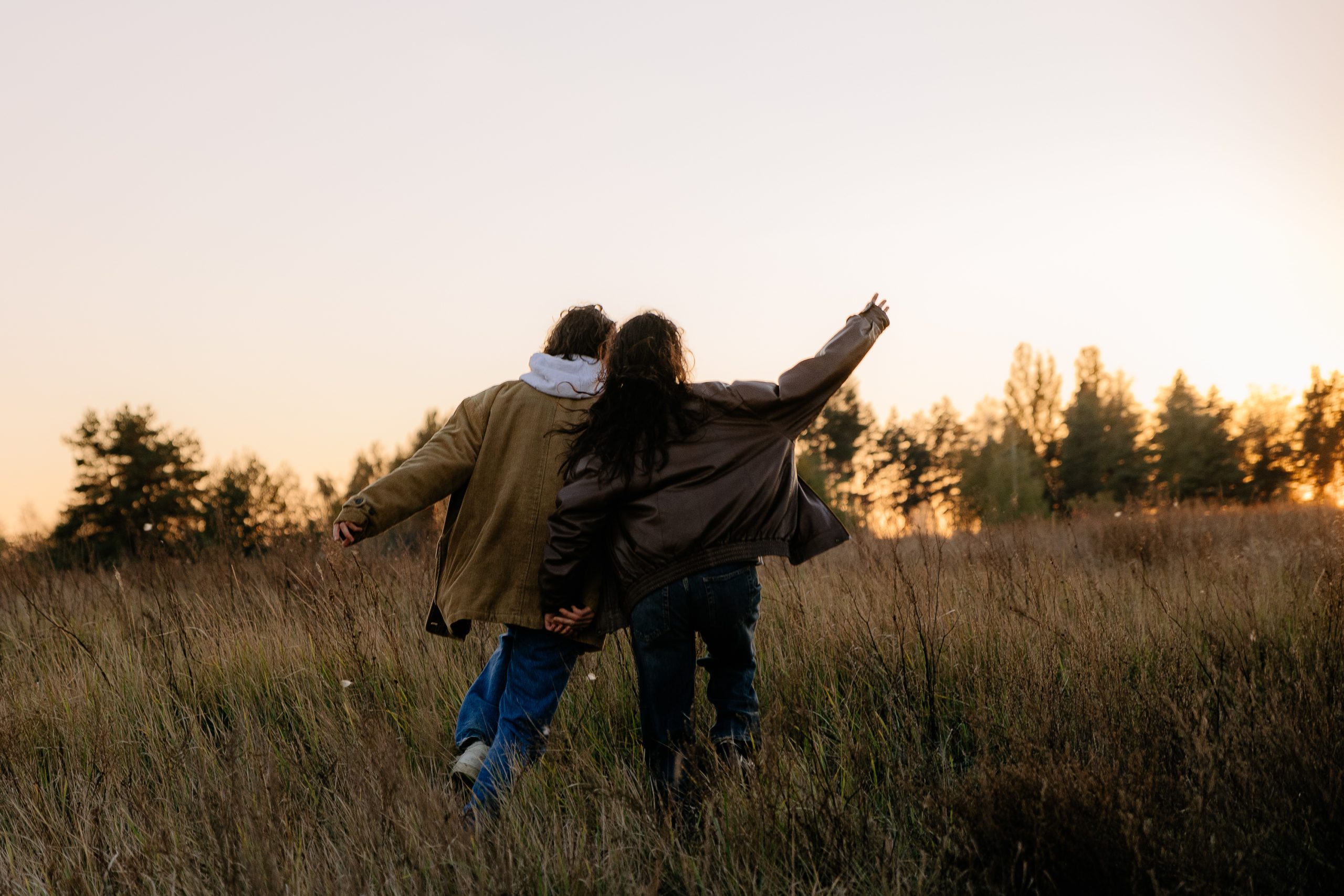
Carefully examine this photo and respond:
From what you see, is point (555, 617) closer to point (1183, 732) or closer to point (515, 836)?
point (515, 836)

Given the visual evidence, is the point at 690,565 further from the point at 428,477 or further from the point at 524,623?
the point at 428,477

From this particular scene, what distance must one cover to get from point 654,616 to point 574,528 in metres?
0.39

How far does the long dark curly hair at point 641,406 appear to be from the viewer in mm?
2693

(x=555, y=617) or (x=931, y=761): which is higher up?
(x=555, y=617)

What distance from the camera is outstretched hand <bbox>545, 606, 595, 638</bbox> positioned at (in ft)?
9.28

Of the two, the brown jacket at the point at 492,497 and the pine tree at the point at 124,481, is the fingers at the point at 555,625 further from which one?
the pine tree at the point at 124,481

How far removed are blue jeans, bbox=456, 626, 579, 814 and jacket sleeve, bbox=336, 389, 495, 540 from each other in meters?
0.60

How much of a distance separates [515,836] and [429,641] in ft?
7.51

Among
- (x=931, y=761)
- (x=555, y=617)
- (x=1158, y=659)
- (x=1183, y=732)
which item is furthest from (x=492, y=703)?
(x=1158, y=659)

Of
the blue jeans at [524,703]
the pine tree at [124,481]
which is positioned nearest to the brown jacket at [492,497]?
the blue jeans at [524,703]

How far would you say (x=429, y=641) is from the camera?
446 centimetres

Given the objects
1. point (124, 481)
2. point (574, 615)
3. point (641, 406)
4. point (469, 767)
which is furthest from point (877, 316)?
point (124, 481)

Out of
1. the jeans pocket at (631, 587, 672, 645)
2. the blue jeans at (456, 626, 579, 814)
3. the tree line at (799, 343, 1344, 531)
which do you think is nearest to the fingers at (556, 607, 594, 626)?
the blue jeans at (456, 626, 579, 814)

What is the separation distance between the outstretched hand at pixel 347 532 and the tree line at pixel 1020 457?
1171 centimetres
